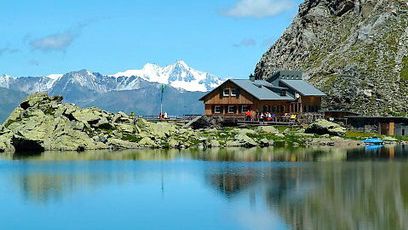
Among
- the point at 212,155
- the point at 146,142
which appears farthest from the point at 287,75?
the point at 212,155

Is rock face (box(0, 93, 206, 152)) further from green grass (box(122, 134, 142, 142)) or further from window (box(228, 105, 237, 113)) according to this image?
window (box(228, 105, 237, 113))

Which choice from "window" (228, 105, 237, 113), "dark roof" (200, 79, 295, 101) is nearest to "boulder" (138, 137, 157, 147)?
"window" (228, 105, 237, 113)

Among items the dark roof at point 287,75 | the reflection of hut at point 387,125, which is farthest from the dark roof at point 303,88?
the reflection of hut at point 387,125

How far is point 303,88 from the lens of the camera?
17512 cm

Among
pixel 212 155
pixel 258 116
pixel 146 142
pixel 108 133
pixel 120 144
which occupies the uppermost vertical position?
pixel 258 116

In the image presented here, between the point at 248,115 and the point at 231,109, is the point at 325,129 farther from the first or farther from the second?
the point at 231,109

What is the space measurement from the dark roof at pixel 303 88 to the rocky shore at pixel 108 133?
27.5m

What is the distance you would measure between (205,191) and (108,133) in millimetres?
61768

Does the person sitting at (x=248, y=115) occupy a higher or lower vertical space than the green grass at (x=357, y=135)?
higher

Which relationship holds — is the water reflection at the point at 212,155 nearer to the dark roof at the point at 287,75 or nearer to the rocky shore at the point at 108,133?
the rocky shore at the point at 108,133

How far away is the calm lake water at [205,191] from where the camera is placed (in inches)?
2179

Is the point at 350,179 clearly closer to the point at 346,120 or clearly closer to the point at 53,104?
the point at 53,104

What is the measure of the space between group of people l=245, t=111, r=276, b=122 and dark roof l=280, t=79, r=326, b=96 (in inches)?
489

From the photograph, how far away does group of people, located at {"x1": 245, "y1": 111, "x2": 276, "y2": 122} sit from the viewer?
6196 inches
